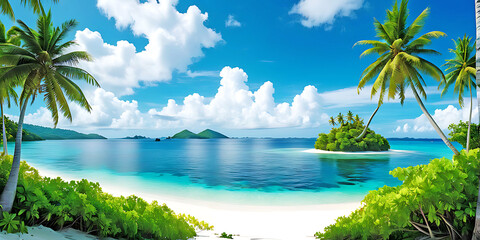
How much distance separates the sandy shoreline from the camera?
26.0ft

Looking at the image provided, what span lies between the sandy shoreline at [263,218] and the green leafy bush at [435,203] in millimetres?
3144

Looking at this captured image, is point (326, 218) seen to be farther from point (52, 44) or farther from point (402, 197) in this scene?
point (52, 44)

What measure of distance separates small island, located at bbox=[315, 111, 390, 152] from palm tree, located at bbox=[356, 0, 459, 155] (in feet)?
128

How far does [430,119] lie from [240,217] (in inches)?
554

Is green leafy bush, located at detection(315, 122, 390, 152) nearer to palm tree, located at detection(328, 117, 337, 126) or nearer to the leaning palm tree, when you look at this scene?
palm tree, located at detection(328, 117, 337, 126)

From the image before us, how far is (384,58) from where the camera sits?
60.3 ft

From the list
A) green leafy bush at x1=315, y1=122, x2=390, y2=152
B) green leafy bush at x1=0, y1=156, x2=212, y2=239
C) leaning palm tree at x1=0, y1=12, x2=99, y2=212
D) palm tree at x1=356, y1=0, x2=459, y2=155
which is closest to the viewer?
green leafy bush at x1=0, y1=156, x2=212, y2=239

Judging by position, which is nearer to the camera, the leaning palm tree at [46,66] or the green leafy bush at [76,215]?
the green leafy bush at [76,215]

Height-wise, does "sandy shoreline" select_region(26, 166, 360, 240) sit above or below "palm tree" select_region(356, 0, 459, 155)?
below

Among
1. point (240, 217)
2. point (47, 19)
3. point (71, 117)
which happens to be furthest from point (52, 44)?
point (240, 217)

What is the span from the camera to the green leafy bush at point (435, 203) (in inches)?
150

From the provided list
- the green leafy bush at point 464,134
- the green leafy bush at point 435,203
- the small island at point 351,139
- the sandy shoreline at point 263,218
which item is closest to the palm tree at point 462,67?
the green leafy bush at point 464,134

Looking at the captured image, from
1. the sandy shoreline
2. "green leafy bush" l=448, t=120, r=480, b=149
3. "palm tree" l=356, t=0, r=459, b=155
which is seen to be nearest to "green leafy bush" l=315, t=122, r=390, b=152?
"green leafy bush" l=448, t=120, r=480, b=149

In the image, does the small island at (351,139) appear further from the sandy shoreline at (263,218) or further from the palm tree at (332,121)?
the sandy shoreline at (263,218)
